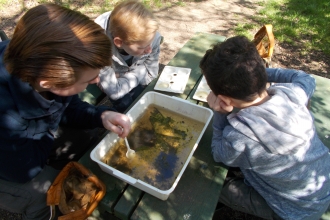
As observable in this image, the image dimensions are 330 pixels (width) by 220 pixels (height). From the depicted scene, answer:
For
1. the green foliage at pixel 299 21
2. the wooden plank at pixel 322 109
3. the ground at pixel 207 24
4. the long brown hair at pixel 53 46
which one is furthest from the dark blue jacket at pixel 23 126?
the green foliage at pixel 299 21

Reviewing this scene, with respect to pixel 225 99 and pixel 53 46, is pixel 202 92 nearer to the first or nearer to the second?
pixel 225 99

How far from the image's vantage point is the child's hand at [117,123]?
144cm

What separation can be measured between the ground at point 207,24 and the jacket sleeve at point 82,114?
197 cm

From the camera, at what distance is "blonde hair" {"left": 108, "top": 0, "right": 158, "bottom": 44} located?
1.83 metres

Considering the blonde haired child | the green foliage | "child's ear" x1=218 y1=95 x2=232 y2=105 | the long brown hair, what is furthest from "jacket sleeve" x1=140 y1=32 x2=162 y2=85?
the green foliage

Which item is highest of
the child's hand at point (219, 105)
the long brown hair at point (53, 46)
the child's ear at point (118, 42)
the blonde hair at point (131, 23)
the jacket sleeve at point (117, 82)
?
the long brown hair at point (53, 46)

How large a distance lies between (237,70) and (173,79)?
744 millimetres

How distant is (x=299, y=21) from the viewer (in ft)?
14.1

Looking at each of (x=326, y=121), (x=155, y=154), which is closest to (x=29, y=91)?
(x=155, y=154)

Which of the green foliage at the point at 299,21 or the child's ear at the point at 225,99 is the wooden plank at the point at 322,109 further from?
the green foliage at the point at 299,21

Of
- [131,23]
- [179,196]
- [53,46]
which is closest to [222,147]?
[179,196]

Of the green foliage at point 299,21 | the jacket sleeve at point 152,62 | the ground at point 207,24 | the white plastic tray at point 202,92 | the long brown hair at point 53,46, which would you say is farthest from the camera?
the green foliage at point 299,21

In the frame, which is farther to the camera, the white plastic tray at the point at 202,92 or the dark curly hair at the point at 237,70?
the white plastic tray at the point at 202,92

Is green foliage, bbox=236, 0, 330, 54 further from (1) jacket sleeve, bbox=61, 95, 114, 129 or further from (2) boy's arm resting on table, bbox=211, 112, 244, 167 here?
(1) jacket sleeve, bbox=61, 95, 114, 129
